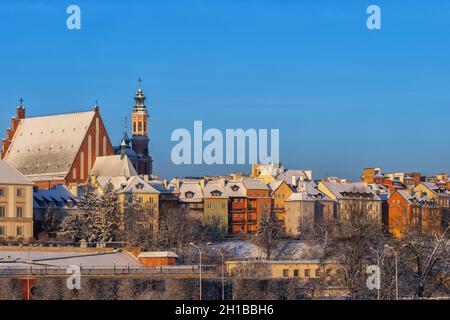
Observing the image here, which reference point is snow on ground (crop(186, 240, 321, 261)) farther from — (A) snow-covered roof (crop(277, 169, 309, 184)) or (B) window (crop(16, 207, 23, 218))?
(A) snow-covered roof (crop(277, 169, 309, 184))

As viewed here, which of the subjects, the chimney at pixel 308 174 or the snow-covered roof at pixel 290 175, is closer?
the snow-covered roof at pixel 290 175

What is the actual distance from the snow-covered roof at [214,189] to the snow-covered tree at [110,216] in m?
20.5

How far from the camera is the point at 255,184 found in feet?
475

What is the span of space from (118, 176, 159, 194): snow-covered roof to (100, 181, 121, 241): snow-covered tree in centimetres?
1450

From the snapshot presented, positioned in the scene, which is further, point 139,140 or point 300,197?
point 139,140

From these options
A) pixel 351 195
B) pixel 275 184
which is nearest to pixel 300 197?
Result: pixel 275 184

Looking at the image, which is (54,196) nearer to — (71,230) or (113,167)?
(71,230)

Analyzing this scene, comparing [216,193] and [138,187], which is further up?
[138,187]

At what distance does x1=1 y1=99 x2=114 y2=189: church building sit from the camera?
154250 millimetres

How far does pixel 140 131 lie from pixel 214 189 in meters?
47.7

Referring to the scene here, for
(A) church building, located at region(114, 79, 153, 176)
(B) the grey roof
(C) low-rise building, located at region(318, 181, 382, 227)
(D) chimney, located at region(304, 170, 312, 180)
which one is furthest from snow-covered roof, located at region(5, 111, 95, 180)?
(B) the grey roof

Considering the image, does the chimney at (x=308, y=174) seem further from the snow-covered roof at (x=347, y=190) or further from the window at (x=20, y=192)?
the window at (x=20, y=192)

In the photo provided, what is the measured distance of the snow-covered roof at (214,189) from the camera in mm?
141000

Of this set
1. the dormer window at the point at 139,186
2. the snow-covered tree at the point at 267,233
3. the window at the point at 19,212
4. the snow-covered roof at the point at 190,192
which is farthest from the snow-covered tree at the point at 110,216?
the snow-covered roof at the point at 190,192
